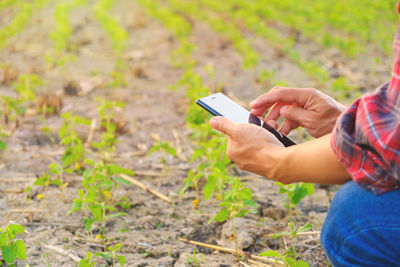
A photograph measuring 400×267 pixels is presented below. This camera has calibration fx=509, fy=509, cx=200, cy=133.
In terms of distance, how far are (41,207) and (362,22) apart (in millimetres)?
5885

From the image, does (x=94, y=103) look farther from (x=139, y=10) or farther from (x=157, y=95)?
(x=139, y=10)

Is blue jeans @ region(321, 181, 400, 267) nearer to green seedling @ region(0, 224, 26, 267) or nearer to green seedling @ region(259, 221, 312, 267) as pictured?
A: green seedling @ region(259, 221, 312, 267)

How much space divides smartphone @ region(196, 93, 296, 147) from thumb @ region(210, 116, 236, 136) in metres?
0.10

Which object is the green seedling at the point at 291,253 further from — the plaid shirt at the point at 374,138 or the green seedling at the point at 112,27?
the green seedling at the point at 112,27

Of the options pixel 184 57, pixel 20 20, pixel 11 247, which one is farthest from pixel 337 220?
pixel 20 20

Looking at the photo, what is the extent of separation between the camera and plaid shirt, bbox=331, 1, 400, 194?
1.46 metres

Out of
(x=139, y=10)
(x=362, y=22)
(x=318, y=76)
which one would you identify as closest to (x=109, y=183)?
(x=318, y=76)

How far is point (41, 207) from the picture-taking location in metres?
2.83

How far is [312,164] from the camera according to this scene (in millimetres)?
1701

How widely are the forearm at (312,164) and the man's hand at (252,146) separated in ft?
0.16

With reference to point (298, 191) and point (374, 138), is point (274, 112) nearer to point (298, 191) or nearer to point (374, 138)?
point (298, 191)

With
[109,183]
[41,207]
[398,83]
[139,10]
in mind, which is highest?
[398,83]

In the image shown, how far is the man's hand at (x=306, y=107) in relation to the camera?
2170 mm

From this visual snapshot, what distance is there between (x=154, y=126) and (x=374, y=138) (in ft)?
9.32
